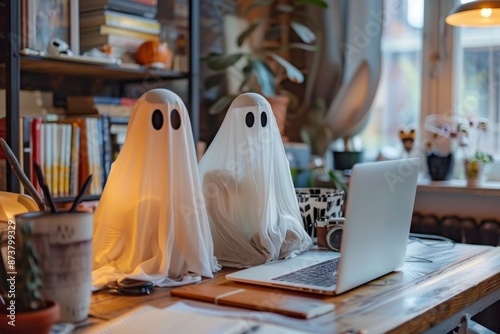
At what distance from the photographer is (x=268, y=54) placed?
2840 mm

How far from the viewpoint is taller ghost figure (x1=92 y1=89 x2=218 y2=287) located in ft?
3.64

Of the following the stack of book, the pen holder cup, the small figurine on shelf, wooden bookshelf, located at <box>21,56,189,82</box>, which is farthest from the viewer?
the small figurine on shelf

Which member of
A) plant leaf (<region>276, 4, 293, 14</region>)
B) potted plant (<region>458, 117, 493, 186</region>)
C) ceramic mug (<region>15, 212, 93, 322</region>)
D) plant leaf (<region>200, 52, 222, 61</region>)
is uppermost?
plant leaf (<region>276, 4, 293, 14</region>)

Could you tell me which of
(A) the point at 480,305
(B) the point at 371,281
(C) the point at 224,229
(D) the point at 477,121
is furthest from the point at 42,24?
(D) the point at 477,121

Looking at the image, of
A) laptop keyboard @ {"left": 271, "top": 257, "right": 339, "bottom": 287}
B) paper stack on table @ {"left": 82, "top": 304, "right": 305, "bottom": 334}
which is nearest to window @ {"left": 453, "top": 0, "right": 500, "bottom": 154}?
laptop keyboard @ {"left": 271, "top": 257, "right": 339, "bottom": 287}

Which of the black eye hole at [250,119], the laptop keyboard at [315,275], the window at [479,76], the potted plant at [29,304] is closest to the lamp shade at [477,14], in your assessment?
the black eye hole at [250,119]

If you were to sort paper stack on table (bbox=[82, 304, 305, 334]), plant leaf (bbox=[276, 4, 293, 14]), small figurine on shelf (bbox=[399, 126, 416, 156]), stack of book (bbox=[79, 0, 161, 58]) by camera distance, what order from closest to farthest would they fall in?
paper stack on table (bbox=[82, 304, 305, 334])
stack of book (bbox=[79, 0, 161, 58])
small figurine on shelf (bbox=[399, 126, 416, 156])
plant leaf (bbox=[276, 4, 293, 14])

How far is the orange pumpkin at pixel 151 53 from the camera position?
2295 millimetres

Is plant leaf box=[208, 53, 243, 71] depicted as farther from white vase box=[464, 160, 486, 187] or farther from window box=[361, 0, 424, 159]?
white vase box=[464, 160, 486, 187]

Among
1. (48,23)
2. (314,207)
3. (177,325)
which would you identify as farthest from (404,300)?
(48,23)

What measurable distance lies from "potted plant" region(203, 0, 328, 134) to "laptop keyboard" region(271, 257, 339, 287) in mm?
1524

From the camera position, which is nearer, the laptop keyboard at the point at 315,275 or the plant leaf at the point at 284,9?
the laptop keyboard at the point at 315,275

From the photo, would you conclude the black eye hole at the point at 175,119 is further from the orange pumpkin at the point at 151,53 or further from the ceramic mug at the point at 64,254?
the orange pumpkin at the point at 151,53

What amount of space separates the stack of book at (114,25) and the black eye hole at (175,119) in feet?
3.81
